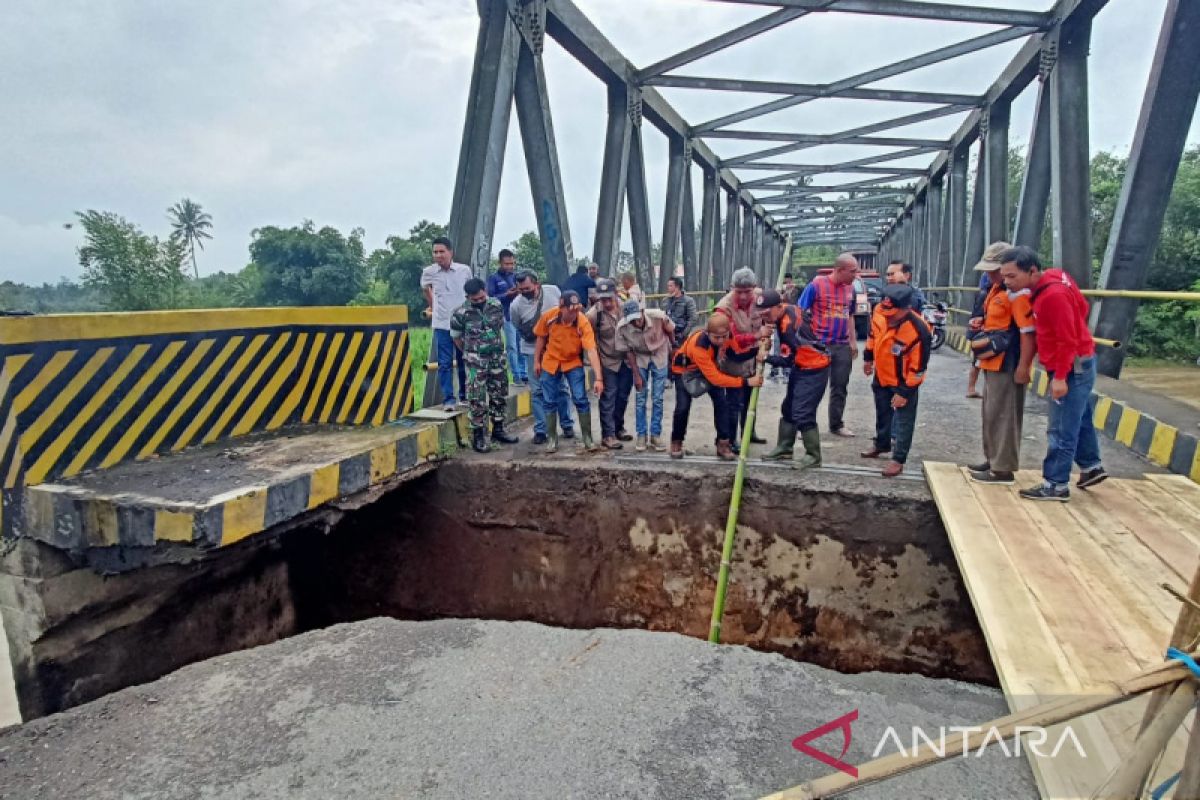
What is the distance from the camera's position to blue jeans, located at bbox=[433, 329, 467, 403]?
19.5ft

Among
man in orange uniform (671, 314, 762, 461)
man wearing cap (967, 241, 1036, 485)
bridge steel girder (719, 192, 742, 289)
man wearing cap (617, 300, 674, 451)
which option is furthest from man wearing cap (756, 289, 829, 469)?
bridge steel girder (719, 192, 742, 289)

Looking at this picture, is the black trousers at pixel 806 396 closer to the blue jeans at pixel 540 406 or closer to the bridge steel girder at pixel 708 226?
the blue jeans at pixel 540 406

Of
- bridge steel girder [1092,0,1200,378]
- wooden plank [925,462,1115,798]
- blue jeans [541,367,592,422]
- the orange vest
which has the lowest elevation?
wooden plank [925,462,1115,798]

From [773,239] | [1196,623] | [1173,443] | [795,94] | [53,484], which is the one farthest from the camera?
[773,239]

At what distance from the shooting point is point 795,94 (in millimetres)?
10242

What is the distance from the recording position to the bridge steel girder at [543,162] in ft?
21.7

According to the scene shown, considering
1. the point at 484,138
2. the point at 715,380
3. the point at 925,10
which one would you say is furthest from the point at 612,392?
the point at 925,10

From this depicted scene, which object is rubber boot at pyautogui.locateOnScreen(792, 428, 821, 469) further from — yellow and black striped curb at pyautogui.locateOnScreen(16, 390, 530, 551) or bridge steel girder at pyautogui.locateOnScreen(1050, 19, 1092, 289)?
bridge steel girder at pyautogui.locateOnScreen(1050, 19, 1092, 289)

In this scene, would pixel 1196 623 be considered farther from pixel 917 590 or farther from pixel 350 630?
pixel 350 630

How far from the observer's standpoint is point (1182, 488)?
394cm

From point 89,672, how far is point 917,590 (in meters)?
4.97

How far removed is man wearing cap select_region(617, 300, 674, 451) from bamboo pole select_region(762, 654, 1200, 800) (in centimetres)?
368

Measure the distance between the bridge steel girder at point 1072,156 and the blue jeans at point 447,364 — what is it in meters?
6.22

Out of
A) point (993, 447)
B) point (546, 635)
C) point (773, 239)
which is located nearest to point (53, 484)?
point (546, 635)
